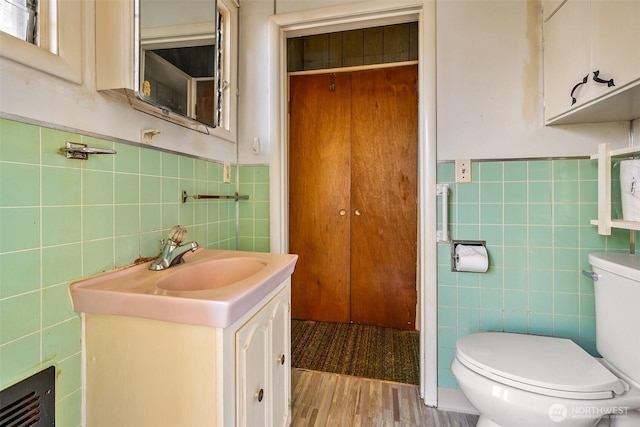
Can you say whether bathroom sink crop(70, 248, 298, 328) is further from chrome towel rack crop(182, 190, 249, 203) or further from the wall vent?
chrome towel rack crop(182, 190, 249, 203)

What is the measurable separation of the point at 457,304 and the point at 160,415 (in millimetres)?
1294

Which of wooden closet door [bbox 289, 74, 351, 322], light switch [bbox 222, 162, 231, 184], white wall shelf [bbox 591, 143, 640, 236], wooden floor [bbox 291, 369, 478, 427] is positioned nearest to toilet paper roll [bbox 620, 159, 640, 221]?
white wall shelf [bbox 591, 143, 640, 236]

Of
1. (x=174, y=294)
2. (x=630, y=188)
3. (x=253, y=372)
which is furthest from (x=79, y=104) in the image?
(x=630, y=188)

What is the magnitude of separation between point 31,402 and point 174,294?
42 centimetres

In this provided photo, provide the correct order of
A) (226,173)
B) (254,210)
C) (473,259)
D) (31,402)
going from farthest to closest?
(254,210) → (226,173) → (473,259) → (31,402)

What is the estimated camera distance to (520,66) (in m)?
1.30

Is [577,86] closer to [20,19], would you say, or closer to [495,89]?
[495,89]

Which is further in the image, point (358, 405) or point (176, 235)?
point (358, 405)

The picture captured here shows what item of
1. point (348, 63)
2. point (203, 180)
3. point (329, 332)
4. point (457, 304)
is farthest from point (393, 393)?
point (348, 63)

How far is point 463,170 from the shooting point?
1361 mm

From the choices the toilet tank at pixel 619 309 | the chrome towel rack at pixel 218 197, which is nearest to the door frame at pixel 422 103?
the chrome towel rack at pixel 218 197

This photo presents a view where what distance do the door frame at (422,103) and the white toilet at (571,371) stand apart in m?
0.29

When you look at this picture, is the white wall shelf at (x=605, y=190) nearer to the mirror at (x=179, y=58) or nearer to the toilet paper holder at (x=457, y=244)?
the toilet paper holder at (x=457, y=244)

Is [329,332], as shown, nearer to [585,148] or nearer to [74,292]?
[74,292]
